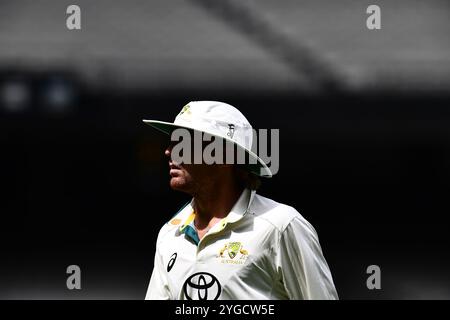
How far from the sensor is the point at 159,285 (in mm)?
2682

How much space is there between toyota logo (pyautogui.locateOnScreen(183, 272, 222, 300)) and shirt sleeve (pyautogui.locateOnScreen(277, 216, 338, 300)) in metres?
0.23

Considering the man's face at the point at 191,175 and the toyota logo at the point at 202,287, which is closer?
the toyota logo at the point at 202,287

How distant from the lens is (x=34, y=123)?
5.44m

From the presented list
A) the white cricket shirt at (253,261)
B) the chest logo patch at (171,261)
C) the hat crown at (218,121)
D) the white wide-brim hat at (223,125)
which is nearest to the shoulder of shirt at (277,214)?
the white cricket shirt at (253,261)

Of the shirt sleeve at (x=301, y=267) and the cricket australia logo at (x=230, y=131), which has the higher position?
the cricket australia logo at (x=230, y=131)

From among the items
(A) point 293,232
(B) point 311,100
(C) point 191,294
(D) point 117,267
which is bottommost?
(D) point 117,267

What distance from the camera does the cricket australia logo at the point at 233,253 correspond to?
2.50 m

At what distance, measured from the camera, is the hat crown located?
2658 mm

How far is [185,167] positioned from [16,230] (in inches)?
122

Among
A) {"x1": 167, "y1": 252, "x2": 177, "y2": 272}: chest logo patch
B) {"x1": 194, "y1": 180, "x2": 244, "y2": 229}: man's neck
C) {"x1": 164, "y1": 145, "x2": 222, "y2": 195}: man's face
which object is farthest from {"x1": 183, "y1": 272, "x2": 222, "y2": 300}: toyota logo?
{"x1": 164, "y1": 145, "x2": 222, "y2": 195}: man's face

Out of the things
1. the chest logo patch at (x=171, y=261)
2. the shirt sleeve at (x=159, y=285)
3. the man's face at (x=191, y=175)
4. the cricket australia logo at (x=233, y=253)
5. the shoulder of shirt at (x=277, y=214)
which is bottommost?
the shirt sleeve at (x=159, y=285)

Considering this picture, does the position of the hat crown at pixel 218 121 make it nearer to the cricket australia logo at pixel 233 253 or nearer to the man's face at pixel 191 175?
the man's face at pixel 191 175
